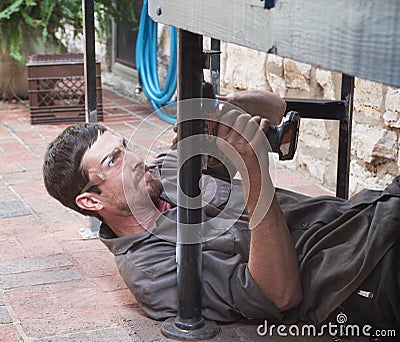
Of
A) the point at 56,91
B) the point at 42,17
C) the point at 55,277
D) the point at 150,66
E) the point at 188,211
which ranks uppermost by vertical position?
the point at 42,17

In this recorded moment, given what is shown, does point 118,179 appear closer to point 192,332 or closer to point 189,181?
point 189,181

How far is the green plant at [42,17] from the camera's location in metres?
4.97

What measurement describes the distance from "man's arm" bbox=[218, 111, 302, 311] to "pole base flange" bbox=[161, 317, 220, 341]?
20cm

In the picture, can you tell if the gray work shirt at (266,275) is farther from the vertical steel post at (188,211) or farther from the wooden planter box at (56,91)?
the wooden planter box at (56,91)

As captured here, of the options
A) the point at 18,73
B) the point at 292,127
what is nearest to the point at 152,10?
the point at 292,127

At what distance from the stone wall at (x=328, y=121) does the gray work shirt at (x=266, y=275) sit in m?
0.79

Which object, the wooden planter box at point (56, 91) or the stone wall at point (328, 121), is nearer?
the stone wall at point (328, 121)

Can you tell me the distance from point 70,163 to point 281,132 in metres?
0.65

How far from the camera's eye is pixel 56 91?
4.71 meters

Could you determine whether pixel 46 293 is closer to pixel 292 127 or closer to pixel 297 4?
pixel 292 127

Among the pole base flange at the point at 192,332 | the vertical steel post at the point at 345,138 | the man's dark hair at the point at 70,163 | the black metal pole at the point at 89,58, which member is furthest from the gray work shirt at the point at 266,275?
the black metal pole at the point at 89,58

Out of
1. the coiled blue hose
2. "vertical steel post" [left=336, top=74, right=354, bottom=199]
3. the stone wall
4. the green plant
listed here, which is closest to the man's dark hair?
"vertical steel post" [left=336, top=74, right=354, bottom=199]

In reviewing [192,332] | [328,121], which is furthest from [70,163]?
[328,121]

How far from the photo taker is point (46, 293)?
2209 millimetres
